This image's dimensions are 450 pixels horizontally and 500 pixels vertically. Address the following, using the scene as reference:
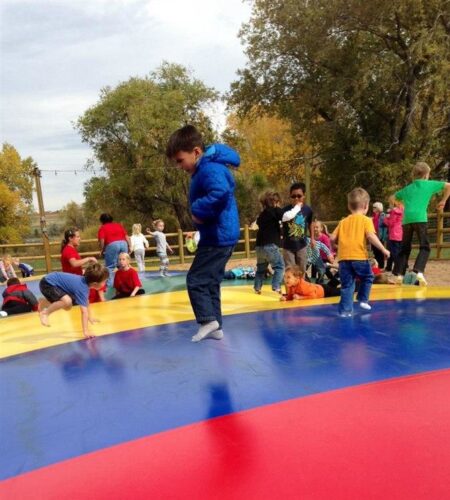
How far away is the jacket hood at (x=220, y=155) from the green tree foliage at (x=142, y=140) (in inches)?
887

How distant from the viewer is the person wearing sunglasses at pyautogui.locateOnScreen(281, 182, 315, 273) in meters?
5.40

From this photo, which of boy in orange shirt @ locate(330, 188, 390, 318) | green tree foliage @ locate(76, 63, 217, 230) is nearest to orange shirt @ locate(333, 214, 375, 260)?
boy in orange shirt @ locate(330, 188, 390, 318)

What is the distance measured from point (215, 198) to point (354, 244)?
1.66 metres

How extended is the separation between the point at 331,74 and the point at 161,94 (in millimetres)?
11354

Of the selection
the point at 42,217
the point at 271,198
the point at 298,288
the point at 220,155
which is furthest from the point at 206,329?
the point at 42,217

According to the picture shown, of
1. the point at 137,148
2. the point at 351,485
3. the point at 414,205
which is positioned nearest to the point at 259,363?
the point at 351,485

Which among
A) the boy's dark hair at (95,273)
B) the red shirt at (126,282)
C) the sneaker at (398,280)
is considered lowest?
the sneaker at (398,280)

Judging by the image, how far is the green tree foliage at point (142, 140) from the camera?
83.2ft

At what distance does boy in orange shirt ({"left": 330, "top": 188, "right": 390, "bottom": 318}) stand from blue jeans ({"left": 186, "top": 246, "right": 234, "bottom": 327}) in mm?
1356

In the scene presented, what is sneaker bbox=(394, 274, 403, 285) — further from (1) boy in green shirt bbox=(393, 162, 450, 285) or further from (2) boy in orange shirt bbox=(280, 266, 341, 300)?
(2) boy in orange shirt bbox=(280, 266, 341, 300)

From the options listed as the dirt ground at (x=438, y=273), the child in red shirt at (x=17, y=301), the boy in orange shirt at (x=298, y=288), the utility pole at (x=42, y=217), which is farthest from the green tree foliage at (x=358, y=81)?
the child in red shirt at (x=17, y=301)

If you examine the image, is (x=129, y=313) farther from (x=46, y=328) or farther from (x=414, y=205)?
(x=414, y=205)

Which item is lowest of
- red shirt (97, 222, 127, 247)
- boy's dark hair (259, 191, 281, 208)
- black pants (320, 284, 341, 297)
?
black pants (320, 284, 341, 297)

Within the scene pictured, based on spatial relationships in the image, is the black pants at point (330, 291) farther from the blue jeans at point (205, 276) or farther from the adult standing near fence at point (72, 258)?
the adult standing near fence at point (72, 258)
